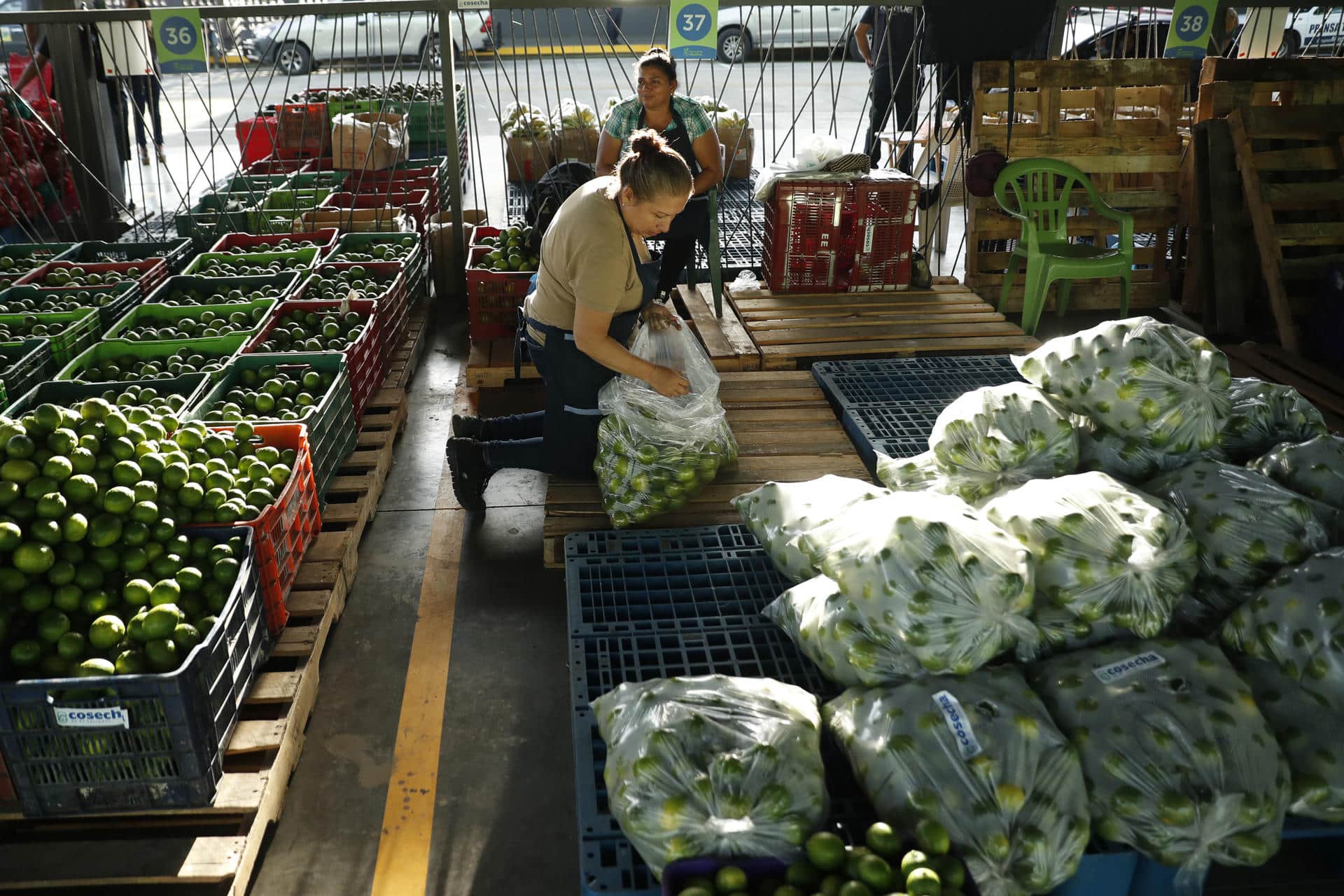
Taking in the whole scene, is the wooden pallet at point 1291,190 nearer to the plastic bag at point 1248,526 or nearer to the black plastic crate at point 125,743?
the plastic bag at point 1248,526

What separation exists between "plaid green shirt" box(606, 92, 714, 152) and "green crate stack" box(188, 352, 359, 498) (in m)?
1.96

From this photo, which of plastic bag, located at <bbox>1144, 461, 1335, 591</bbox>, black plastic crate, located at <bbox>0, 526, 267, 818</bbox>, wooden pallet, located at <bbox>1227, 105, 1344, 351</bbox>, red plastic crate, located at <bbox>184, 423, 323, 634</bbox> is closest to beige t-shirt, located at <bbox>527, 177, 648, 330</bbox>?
red plastic crate, located at <bbox>184, 423, 323, 634</bbox>

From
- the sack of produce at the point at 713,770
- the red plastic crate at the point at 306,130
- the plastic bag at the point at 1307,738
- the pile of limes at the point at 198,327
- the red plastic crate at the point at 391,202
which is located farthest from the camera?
the red plastic crate at the point at 306,130

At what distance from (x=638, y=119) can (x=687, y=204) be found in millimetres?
560

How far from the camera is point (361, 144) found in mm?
8312

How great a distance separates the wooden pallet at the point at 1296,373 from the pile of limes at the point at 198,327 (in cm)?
522

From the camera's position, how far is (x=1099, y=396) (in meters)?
3.04

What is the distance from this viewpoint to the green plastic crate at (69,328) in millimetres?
4844

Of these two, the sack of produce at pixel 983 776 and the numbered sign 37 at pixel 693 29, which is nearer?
the sack of produce at pixel 983 776

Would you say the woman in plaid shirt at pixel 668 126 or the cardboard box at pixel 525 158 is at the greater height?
the woman in plaid shirt at pixel 668 126

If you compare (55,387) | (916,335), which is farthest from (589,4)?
(55,387)

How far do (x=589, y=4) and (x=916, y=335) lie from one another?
9.84 feet

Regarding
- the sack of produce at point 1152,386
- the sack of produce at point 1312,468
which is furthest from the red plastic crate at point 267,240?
the sack of produce at point 1312,468

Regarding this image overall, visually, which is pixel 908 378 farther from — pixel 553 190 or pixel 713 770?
pixel 713 770
